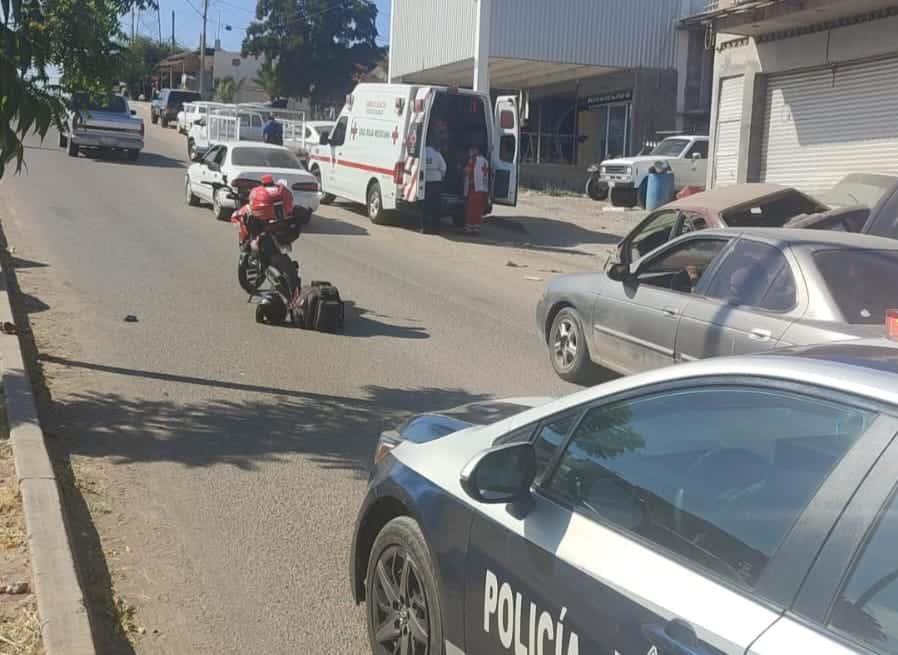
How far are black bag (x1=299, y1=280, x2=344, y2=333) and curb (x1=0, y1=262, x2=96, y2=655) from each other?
362 centimetres

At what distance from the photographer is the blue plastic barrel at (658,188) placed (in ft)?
81.6

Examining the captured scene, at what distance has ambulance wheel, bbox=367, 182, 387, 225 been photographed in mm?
21062

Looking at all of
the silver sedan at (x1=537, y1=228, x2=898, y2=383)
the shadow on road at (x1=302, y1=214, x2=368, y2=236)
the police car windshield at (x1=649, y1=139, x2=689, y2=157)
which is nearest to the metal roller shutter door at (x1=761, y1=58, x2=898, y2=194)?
the police car windshield at (x1=649, y1=139, x2=689, y2=157)

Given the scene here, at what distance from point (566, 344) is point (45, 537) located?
518 cm

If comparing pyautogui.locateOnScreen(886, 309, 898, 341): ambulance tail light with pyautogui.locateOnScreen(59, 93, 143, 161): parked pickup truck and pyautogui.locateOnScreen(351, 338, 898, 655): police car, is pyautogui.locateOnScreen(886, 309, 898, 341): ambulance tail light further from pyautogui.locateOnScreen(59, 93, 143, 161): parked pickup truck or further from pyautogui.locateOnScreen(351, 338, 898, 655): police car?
pyautogui.locateOnScreen(59, 93, 143, 161): parked pickup truck

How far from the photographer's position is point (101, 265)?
14.0 meters

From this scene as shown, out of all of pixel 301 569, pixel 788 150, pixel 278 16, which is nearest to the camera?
pixel 301 569

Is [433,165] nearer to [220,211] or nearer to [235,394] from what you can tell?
[220,211]

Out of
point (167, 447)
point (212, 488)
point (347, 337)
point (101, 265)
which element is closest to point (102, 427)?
point (167, 447)

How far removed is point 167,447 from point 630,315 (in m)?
3.51

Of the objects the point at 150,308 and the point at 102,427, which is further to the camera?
the point at 150,308

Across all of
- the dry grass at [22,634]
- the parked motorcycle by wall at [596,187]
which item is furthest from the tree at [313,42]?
the dry grass at [22,634]

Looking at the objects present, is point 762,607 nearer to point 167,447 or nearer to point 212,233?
point 167,447

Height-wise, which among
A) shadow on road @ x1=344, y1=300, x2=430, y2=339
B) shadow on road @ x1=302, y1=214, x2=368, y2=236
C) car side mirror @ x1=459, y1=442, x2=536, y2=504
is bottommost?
shadow on road @ x1=344, y1=300, x2=430, y2=339
